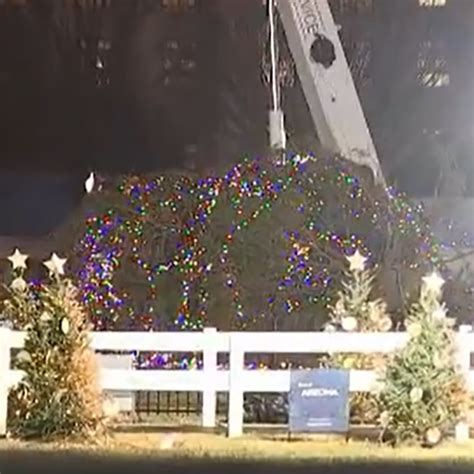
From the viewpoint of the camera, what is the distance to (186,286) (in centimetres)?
243

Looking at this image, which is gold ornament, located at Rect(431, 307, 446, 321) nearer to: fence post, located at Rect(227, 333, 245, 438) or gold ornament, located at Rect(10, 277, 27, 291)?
fence post, located at Rect(227, 333, 245, 438)

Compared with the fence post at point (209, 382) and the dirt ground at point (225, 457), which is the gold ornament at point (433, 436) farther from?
the fence post at point (209, 382)

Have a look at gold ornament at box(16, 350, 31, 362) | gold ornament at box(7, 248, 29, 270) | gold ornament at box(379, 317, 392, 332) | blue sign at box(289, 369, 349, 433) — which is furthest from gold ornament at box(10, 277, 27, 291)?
gold ornament at box(379, 317, 392, 332)

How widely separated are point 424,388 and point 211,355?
40 centimetres

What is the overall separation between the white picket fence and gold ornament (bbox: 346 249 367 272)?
14 centimetres

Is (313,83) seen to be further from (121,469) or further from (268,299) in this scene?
(121,469)

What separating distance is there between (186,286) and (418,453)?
551mm

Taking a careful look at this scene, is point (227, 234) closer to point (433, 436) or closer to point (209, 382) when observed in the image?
point (209, 382)

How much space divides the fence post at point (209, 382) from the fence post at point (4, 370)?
1.19ft

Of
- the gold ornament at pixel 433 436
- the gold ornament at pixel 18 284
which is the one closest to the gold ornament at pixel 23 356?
the gold ornament at pixel 18 284

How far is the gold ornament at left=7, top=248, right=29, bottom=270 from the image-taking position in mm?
2352

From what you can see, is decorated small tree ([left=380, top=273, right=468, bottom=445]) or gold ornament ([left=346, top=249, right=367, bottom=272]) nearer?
decorated small tree ([left=380, top=273, right=468, bottom=445])

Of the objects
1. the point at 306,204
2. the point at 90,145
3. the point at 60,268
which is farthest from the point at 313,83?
the point at 60,268

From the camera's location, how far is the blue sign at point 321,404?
88.7 inches
